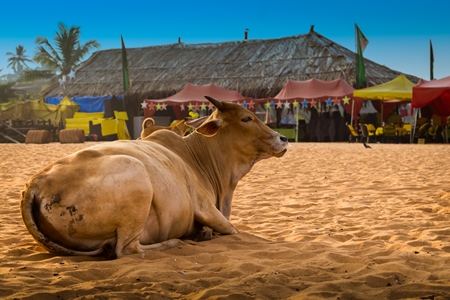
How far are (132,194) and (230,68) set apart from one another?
1263 inches

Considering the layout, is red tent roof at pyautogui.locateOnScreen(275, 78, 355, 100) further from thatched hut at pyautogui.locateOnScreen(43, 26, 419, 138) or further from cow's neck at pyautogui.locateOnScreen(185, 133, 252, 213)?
cow's neck at pyautogui.locateOnScreen(185, 133, 252, 213)

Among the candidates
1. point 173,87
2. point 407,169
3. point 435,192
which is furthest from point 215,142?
point 173,87

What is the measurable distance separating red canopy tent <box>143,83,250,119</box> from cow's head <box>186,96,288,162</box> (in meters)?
24.5

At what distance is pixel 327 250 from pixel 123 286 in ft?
5.83

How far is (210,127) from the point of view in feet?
18.3

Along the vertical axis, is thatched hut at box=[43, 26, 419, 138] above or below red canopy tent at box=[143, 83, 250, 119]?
above

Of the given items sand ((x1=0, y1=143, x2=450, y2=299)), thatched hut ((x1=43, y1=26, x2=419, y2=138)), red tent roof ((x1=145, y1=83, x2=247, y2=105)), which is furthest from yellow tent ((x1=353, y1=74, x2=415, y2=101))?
sand ((x1=0, y1=143, x2=450, y2=299))

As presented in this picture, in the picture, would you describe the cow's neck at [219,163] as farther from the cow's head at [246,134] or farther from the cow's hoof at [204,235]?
the cow's hoof at [204,235]

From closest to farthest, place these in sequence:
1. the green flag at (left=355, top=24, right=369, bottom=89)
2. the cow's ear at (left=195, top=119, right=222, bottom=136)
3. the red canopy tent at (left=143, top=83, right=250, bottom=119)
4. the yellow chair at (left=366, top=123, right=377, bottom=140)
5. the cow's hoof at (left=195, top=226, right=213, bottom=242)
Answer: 1. the cow's hoof at (left=195, top=226, right=213, bottom=242)
2. the cow's ear at (left=195, top=119, right=222, bottom=136)
3. the yellow chair at (left=366, top=123, right=377, bottom=140)
4. the green flag at (left=355, top=24, right=369, bottom=89)
5. the red canopy tent at (left=143, top=83, right=250, bottom=119)

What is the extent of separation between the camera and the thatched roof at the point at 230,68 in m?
33.2

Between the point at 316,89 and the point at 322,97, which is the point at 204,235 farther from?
the point at 316,89

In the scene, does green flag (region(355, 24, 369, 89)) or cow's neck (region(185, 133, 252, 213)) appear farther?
green flag (region(355, 24, 369, 89))

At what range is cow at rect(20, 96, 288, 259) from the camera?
409 cm

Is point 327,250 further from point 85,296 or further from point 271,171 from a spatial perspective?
point 271,171
